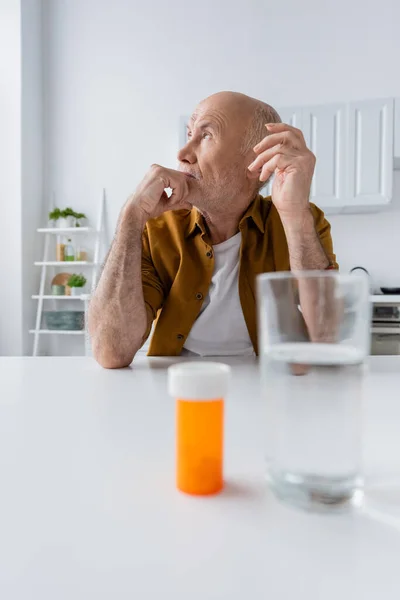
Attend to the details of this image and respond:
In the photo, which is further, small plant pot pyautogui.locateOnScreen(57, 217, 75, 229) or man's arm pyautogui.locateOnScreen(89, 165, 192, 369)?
small plant pot pyautogui.locateOnScreen(57, 217, 75, 229)

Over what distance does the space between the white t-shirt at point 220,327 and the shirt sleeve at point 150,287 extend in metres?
0.12

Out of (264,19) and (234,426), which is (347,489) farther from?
(264,19)

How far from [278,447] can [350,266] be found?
3.34 metres

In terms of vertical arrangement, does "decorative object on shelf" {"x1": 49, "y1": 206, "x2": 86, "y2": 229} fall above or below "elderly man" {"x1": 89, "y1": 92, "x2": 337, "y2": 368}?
above

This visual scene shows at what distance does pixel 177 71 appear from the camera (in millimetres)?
3859

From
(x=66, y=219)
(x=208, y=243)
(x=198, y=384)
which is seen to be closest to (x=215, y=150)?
(x=208, y=243)

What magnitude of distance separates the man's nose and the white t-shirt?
0.33m

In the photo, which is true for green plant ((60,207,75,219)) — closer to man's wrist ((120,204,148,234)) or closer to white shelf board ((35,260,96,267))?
white shelf board ((35,260,96,267))

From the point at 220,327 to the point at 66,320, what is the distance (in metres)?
2.68

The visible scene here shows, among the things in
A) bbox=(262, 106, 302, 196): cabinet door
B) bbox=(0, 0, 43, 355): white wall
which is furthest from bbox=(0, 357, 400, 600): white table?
bbox=(0, 0, 43, 355): white wall

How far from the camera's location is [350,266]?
3.58 m

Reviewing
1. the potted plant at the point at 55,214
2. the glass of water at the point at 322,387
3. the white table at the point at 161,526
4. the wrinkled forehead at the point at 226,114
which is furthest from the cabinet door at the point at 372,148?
the glass of water at the point at 322,387

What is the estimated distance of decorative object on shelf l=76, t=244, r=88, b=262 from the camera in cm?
400

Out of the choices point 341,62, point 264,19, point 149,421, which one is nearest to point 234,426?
point 149,421
